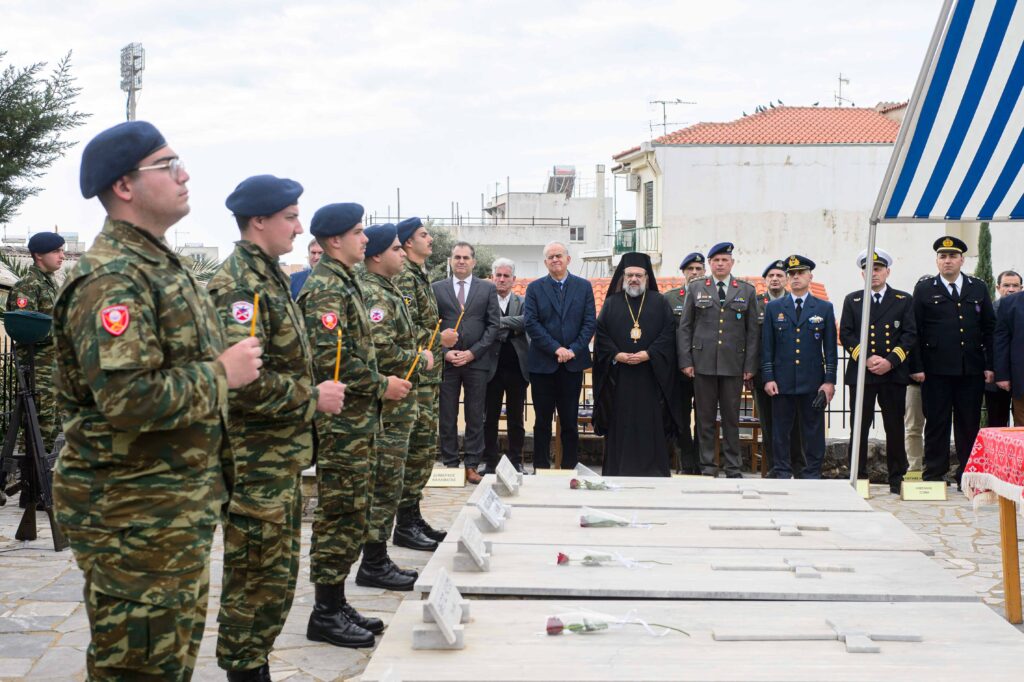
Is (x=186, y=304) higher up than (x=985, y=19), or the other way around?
(x=985, y=19)

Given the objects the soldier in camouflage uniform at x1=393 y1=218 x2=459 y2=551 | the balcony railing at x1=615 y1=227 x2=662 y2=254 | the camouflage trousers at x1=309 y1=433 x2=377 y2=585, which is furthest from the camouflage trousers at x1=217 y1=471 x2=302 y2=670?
the balcony railing at x1=615 y1=227 x2=662 y2=254

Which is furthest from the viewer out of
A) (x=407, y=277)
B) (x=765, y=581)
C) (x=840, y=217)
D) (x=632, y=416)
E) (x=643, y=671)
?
(x=840, y=217)

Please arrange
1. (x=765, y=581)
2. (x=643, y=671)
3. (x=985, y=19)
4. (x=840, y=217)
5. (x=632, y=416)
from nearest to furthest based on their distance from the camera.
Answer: (x=643, y=671) → (x=765, y=581) → (x=985, y=19) → (x=632, y=416) → (x=840, y=217)

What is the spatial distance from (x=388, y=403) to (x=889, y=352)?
200 inches

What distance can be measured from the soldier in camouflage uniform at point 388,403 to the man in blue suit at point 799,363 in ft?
14.5

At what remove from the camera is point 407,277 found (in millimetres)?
7016

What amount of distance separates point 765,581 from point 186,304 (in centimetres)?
212

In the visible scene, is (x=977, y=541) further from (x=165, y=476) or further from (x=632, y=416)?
(x=165, y=476)

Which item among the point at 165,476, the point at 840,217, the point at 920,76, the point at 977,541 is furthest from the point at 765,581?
the point at 840,217

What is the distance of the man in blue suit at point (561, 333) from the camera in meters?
9.50

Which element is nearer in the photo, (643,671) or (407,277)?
(643,671)

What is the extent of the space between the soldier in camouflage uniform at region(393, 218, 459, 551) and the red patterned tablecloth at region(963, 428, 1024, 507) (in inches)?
122

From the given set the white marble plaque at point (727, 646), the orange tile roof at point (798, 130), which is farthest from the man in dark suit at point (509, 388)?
the orange tile roof at point (798, 130)

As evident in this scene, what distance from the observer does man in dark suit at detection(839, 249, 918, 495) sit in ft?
A: 29.8
